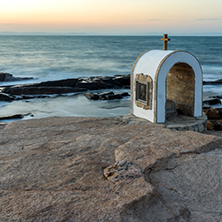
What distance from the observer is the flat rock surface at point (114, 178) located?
2.55 meters

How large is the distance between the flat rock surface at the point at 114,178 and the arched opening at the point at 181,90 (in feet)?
19.2

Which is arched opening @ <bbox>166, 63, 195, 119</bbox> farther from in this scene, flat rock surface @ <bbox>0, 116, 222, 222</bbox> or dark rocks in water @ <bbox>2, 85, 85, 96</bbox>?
dark rocks in water @ <bbox>2, 85, 85, 96</bbox>

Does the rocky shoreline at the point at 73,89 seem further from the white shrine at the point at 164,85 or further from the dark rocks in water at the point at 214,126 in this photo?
the white shrine at the point at 164,85

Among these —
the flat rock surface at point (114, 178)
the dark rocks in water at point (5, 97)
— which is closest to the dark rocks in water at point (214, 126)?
the flat rock surface at point (114, 178)

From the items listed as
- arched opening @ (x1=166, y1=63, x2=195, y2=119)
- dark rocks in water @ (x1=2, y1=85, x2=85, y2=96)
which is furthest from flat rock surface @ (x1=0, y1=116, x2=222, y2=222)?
dark rocks in water @ (x1=2, y1=85, x2=85, y2=96)

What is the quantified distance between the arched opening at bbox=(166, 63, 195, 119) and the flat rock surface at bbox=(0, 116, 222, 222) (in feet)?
19.2

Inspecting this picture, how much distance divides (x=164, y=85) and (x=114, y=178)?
261 inches

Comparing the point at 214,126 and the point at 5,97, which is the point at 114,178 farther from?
the point at 5,97

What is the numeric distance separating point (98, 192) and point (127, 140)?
1.74m

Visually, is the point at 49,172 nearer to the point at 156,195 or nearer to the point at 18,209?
the point at 18,209

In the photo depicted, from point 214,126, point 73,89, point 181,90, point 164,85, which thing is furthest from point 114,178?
point 73,89

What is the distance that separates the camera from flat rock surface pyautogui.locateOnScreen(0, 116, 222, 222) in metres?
Result: 2.55

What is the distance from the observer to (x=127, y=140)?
450 cm

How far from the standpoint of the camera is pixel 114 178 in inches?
123
